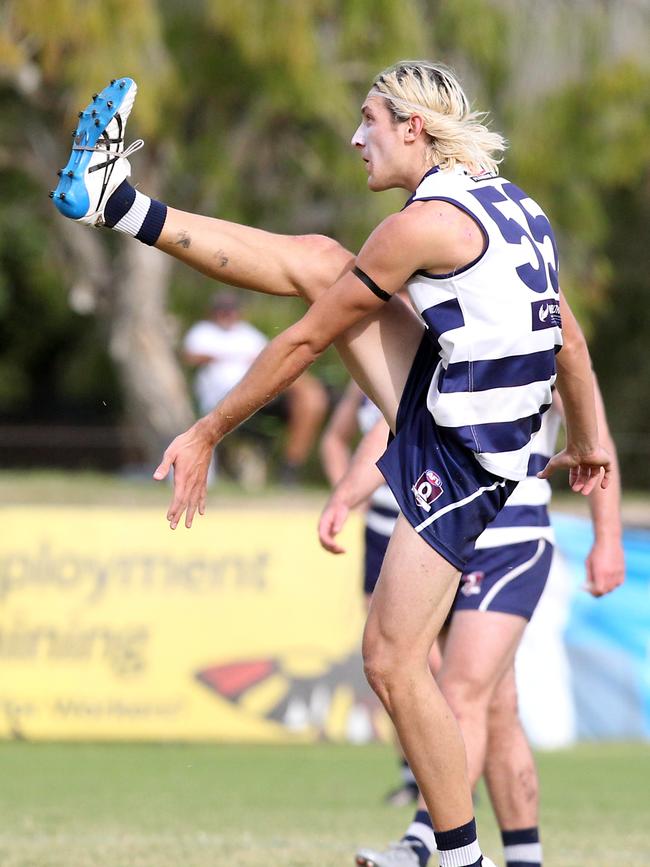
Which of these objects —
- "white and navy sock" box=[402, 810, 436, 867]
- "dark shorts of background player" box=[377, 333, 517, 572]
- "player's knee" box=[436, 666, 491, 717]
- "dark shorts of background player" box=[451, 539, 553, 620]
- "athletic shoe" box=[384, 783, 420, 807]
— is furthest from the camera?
"athletic shoe" box=[384, 783, 420, 807]

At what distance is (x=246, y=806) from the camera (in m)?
7.42

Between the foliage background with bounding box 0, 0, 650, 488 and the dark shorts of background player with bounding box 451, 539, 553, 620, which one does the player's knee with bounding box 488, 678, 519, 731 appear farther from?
the foliage background with bounding box 0, 0, 650, 488

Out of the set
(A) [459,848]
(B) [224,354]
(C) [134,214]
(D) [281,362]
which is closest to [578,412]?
(D) [281,362]

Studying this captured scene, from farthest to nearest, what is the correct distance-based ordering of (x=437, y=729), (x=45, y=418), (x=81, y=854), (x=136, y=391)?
(x=45, y=418), (x=136, y=391), (x=81, y=854), (x=437, y=729)

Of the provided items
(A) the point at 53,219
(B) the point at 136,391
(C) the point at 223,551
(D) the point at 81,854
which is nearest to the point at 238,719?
(C) the point at 223,551

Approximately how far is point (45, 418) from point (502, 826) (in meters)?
18.1

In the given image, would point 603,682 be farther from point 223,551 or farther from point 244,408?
point 244,408

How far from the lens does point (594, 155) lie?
54.7 ft

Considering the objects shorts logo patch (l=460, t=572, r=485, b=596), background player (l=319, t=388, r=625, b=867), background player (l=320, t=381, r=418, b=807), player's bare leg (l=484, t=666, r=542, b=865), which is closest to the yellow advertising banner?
background player (l=320, t=381, r=418, b=807)

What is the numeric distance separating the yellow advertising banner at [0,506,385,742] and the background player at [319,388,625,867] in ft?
15.8

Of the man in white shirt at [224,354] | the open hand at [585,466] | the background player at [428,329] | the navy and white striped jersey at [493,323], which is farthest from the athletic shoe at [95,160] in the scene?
the man in white shirt at [224,354]

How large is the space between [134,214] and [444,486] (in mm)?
1164

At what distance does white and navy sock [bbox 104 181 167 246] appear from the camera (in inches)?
166

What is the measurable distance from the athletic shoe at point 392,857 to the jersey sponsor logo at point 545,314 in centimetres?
179
